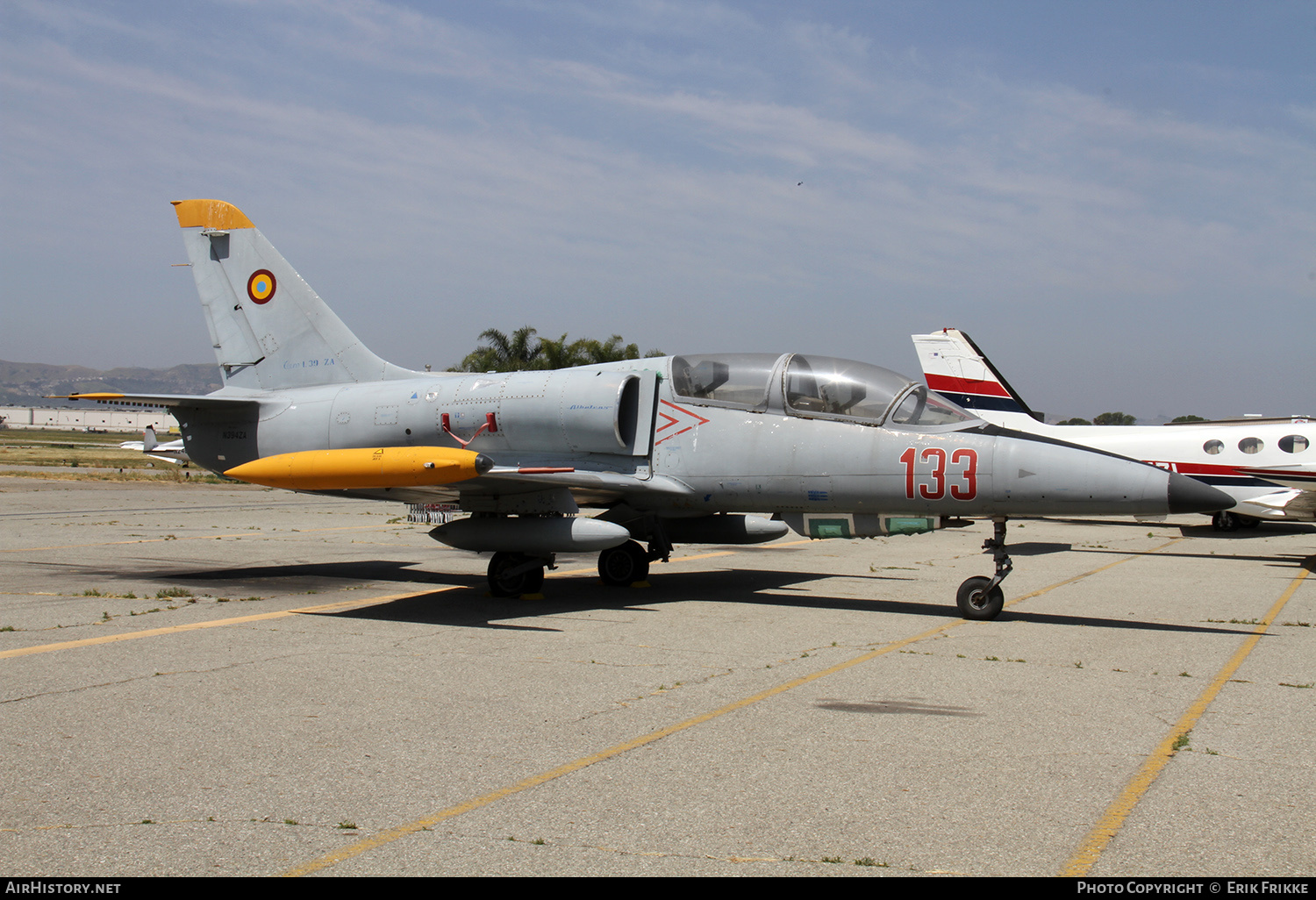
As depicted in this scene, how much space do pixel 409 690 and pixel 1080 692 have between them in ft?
15.3

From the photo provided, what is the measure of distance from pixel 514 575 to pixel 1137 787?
7.70 m

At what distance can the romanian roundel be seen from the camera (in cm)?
1393

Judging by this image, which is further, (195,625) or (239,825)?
(195,625)

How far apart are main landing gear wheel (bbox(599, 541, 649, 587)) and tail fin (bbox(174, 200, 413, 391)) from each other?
380cm

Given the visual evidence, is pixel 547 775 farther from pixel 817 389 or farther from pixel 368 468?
pixel 817 389

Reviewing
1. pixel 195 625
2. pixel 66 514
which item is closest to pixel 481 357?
pixel 66 514

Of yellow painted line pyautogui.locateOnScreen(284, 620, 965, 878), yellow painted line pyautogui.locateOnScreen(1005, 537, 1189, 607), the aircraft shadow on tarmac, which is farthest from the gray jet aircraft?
yellow painted line pyautogui.locateOnScreen(284, 620, 965, 878)

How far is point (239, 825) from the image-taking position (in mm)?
4082

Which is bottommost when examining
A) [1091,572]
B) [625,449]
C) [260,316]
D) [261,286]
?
[1091,572]

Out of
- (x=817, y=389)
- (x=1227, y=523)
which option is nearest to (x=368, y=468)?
(x=817, y=389)

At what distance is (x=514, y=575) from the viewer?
1131 centimetres

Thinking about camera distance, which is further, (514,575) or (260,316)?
(260,316)

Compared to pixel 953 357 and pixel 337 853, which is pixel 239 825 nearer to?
pixel 337 853

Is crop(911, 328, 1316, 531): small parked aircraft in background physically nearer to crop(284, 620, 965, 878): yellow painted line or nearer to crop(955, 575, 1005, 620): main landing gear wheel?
crop(955, 575, 1005, 620): main landing gear wheel
